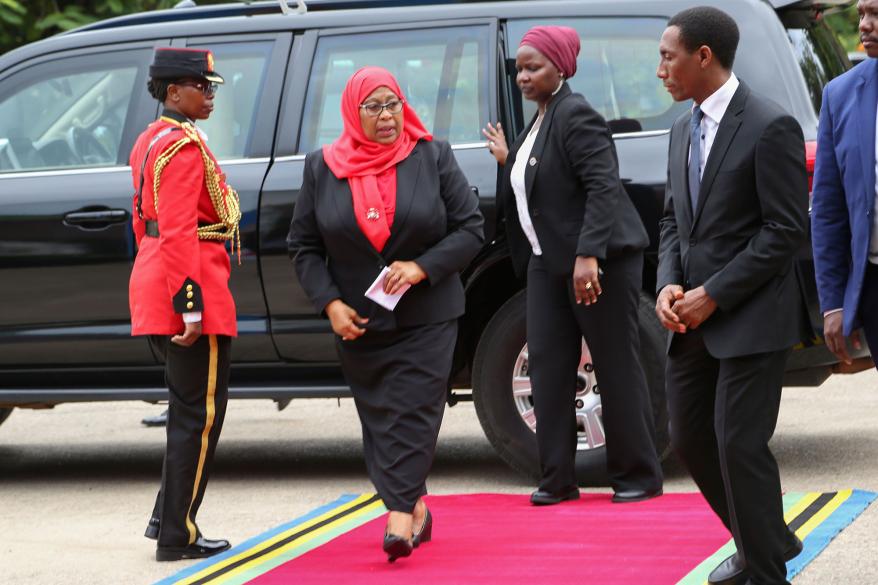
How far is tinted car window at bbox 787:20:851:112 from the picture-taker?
7164mm

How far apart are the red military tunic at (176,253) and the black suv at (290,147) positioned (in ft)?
3.80

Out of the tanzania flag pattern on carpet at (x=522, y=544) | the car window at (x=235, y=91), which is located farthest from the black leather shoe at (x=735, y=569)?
the car window at (x=235, y=91)

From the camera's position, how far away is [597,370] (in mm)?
6824

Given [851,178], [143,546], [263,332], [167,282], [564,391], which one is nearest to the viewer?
[851,178]

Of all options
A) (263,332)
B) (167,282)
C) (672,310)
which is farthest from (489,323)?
(672,310)

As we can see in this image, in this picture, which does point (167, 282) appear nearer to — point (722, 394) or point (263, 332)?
point (263, 332)

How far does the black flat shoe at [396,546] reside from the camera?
576 cm

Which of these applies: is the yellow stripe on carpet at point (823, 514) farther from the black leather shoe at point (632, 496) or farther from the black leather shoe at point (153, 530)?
the black leather shoe at point (153, 530)

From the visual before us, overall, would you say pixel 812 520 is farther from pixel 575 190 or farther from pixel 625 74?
pixel 625 74

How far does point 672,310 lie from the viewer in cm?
494

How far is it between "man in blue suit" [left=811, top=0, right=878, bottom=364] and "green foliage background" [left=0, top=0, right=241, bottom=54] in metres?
8.93

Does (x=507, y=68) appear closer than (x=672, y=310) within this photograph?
No

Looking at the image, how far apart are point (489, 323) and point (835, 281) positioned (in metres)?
2.58

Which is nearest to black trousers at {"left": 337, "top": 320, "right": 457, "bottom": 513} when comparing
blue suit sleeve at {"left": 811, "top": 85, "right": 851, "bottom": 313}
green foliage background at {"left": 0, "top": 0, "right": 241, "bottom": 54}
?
blue suit sleeve at {"left": 811, "top": 85, "right": 851, "bottom": 313}
